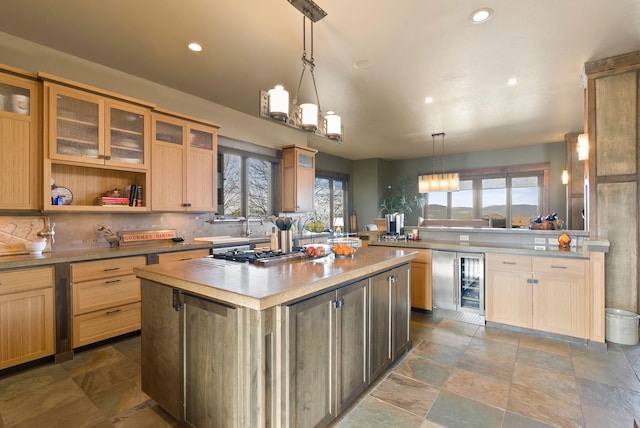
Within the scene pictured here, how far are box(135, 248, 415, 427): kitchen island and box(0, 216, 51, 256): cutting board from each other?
1774 millimetres

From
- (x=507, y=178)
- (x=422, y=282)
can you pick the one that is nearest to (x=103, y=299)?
(x=422, y=282)

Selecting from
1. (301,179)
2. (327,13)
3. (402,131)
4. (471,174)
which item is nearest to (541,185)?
(471,174)

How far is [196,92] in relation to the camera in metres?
4.02

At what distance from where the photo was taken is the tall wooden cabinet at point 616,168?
3.07 meters

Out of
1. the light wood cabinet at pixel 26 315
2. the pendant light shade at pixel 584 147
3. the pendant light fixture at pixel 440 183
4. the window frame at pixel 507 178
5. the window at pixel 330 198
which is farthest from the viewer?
the window at pixel 330 198

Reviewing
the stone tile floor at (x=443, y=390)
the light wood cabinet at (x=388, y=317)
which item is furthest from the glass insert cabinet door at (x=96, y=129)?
the light wood cabinet at (x=388, y=317)

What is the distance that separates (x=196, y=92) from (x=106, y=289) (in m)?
2.62

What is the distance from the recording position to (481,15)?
7.89ft

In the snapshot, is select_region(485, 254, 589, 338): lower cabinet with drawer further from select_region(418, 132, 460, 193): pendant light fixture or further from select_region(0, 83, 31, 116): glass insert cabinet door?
select_region(0, 83, 31, 116): glass insert cabinet door

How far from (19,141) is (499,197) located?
902cm

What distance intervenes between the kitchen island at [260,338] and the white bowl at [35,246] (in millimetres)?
1605

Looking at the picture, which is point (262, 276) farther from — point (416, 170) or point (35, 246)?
point (416, 170)

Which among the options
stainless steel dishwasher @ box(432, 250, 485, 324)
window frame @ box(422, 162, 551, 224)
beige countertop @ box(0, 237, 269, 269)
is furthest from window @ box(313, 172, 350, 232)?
beige countertop @ box(0, 237, 269, 269)

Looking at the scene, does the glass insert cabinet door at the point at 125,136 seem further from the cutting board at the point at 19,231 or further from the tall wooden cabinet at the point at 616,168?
the tall wooden cabinet at the point at 616,168
